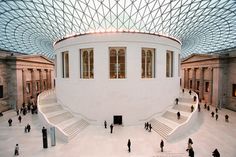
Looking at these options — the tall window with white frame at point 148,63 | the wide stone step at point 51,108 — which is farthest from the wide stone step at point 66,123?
the tall window with white frame at point 148,63

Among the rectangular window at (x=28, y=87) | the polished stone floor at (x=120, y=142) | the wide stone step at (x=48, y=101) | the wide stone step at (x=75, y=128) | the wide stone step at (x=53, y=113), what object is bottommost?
the polished stone floor at (x=120, y=142)

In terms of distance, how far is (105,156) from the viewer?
13.7 m

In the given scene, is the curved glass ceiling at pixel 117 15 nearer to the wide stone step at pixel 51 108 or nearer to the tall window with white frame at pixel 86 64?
the tall window with white frame at pixel 86 64

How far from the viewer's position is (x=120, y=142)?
648 inches

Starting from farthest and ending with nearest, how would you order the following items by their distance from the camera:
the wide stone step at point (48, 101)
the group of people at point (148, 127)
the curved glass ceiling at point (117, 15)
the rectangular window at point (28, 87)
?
1. the rectangular window at point (28, 87)
2. the wide stone step at point (48, 101)
3. the curved glass ceiling at point (117, 15)
4. the group of people at point (148, 127)

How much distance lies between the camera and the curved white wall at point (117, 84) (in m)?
21.4

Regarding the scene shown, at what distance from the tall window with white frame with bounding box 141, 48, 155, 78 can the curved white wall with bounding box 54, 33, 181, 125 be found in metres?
0.59

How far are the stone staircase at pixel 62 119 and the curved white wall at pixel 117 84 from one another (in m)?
1.40

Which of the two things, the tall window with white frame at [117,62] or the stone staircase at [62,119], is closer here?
the stone staircase at [62,119]

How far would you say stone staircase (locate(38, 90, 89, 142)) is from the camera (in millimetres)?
18281

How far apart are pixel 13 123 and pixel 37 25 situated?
18337 mm

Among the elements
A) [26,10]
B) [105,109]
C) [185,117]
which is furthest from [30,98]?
[185,117]

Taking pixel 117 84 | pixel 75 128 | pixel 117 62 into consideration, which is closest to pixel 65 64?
pixel 117 62

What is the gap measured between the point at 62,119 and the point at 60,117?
0.60 m
